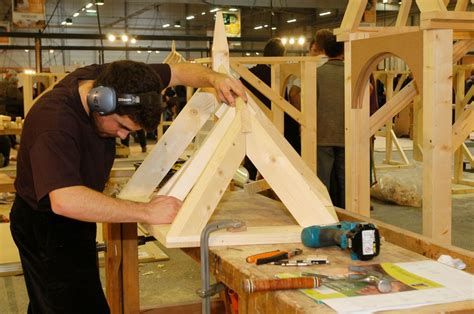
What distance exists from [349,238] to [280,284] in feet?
1.18

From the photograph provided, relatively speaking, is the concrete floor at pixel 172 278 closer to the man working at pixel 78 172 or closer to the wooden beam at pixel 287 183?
the man working at pixel 78 172

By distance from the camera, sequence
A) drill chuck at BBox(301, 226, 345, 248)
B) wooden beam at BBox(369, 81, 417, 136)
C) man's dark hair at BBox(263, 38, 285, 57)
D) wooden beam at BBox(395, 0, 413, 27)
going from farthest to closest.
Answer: man's dark hair at BBox(263, 38, 285, 57) → wooden beam at BBox(395, 0, 413, 27) → wooden beam at BBox(369, 81, 417, 136) → drill chuck at BBox(301, 226, 345, 248)

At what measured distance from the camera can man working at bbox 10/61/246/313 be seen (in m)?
1.96

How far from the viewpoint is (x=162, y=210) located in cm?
205

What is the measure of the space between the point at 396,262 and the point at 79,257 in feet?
4.14

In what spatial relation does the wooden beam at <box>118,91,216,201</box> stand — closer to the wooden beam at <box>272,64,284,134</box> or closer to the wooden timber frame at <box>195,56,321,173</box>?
the wooden timber frame at <box>195,56,321,173</box>

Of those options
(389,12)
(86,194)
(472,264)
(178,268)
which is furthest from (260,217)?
(389,12)

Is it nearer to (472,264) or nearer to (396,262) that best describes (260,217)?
(396,262)

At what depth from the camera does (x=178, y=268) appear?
4836mm

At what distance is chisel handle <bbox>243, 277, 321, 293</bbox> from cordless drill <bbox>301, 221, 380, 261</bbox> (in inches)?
11.1

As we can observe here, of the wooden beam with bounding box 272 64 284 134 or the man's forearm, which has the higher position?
the wooden beam with bounding box 272 64 284 134

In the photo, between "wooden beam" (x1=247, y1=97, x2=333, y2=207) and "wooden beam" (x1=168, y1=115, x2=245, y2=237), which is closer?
"wooden beam" (x1=168, y1=115, x2=245, y2=237)

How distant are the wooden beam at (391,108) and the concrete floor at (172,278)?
146cm

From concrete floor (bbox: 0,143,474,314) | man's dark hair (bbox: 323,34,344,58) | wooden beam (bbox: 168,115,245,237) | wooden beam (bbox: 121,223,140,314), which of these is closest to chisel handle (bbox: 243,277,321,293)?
wooden beam (bbox: 168,115,245,237)
